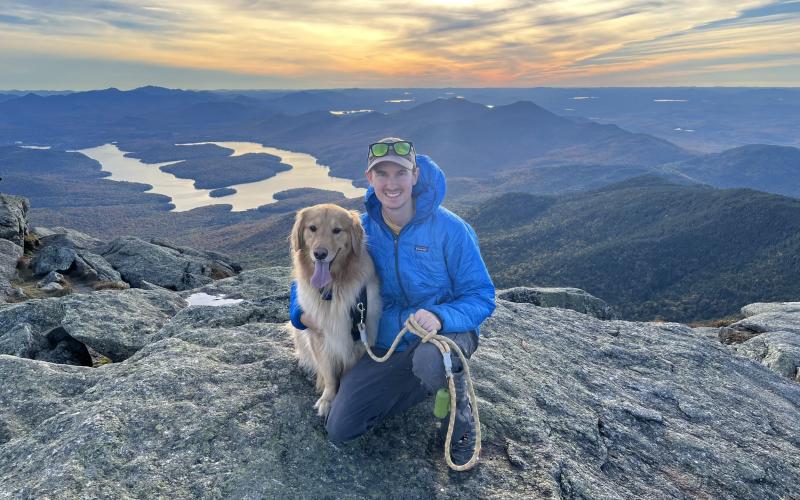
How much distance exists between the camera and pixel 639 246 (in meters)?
98.9

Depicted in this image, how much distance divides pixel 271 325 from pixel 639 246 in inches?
4150

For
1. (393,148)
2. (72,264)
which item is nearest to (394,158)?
(393,148)

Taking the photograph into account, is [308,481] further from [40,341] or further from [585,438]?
[40,341]

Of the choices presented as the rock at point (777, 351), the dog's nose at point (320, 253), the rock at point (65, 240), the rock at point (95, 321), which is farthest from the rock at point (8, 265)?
the rock at point (777, 351)

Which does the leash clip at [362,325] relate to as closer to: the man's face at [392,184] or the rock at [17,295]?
the man's face at [392,184]

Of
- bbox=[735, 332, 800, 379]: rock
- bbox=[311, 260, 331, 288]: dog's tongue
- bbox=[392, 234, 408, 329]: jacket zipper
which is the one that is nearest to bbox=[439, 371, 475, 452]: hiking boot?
bbox=[392, 234, 408, 329]: jacket zipper

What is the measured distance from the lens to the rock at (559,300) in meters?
16.3

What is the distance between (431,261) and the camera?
5.52 m

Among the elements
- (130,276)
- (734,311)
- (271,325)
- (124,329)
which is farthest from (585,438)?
(734,311)

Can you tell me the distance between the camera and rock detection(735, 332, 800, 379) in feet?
37.4

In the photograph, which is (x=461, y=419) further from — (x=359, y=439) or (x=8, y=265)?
(x=8, y=265)

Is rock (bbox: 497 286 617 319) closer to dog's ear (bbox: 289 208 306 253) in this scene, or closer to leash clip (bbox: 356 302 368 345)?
leash clip (bbox: 356 302 368 345)

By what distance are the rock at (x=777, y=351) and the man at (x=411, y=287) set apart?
1048cm

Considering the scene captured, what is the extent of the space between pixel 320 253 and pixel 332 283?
50 cm
